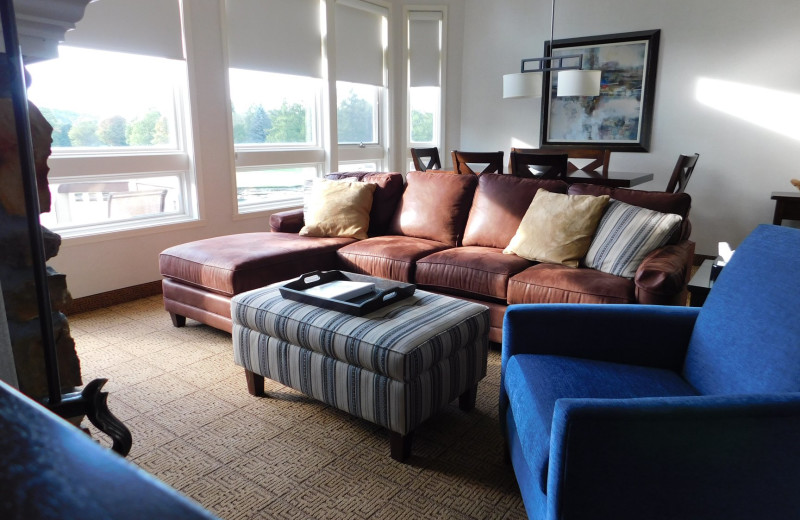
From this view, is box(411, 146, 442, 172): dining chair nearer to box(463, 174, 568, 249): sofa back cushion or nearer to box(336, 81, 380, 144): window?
box(336, 81, 380, 144): window

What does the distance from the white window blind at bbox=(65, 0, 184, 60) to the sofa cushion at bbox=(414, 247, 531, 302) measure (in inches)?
95.3

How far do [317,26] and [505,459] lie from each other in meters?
4.33

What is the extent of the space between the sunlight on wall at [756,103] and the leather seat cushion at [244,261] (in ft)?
11.7

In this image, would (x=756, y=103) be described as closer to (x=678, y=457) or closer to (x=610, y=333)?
(x=610, y=333)

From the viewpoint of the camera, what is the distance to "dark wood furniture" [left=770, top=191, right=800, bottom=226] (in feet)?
13.3

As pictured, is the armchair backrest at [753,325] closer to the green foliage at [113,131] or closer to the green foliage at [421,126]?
the green foliage at [113,131]

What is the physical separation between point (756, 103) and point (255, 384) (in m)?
4.58

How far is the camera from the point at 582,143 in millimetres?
5398

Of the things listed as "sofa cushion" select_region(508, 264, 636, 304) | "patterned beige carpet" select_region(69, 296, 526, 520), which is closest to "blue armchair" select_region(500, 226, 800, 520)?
"patterned beige carpet" select_region(69, 296, 526, 520)

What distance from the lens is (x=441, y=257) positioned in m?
3.00

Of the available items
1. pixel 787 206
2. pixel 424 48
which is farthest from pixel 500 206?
pixel 424 48

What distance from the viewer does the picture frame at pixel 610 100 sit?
4.98m

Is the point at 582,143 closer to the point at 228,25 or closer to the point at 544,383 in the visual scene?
the point at 228,25

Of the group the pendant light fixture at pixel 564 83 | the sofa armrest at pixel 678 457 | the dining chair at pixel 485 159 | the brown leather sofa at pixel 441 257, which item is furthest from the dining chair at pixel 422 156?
the sofa armrest at pixel 678 457
